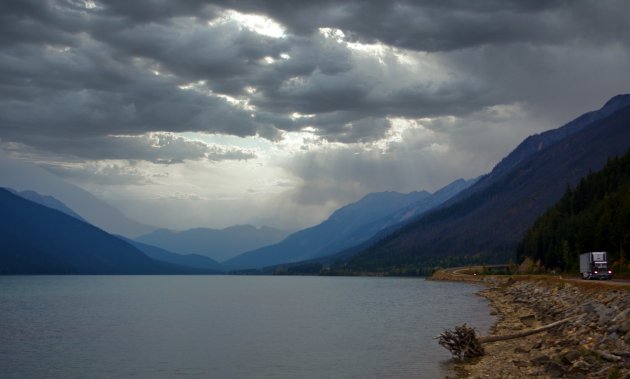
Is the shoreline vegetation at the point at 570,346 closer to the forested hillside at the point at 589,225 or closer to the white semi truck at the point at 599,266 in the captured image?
the white semi truck at the point at 599,266

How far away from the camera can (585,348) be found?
34.0 meters

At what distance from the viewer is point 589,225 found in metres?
116

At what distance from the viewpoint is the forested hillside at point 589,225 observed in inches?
3994

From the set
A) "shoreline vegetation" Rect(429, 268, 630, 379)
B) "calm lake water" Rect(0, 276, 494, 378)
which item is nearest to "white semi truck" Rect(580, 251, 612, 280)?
"calm lake water" Rect(0, 276, 494, 378)

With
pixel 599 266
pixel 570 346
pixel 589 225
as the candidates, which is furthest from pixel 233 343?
pixel 589 225

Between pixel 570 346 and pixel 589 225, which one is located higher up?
pixel 589 225

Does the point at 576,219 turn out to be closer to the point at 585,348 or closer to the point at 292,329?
Result: the point at 292,329

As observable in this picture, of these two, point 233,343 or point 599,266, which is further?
point 599,266

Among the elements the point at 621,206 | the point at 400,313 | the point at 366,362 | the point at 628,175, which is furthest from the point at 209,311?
the point at 628,175

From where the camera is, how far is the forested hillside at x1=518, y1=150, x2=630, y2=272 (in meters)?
101

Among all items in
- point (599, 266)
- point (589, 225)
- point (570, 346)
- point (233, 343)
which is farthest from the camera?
point (589, 225)

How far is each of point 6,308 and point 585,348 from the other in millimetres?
108607

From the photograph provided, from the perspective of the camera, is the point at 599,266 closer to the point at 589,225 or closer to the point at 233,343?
the point at 589,225

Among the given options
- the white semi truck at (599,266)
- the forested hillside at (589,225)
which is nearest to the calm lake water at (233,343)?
the white semi truck at (599,266)
